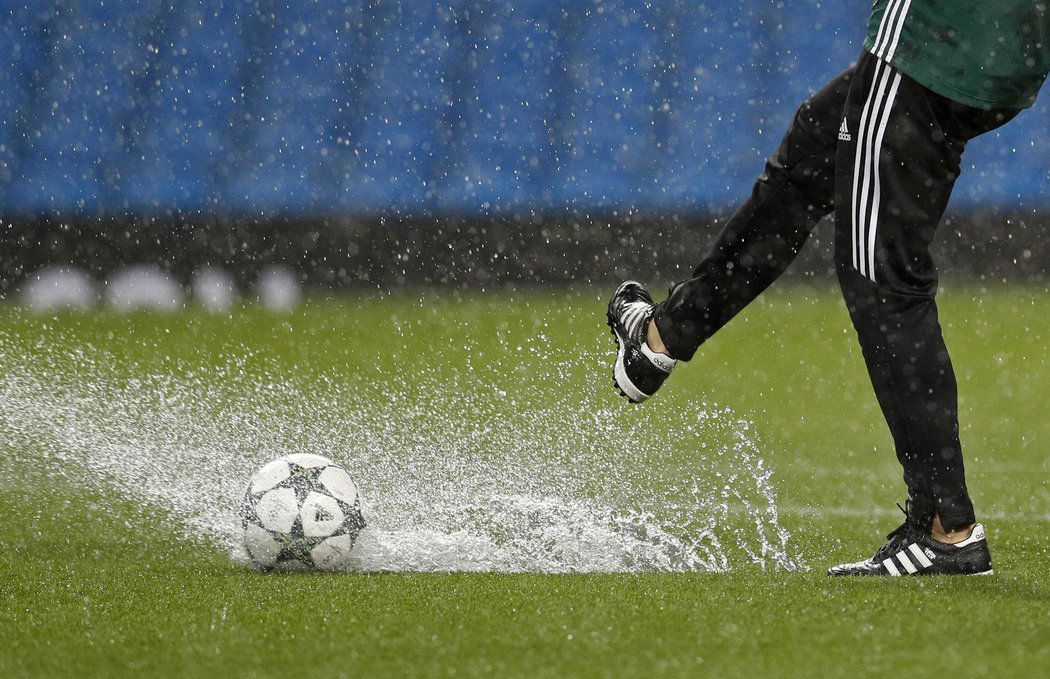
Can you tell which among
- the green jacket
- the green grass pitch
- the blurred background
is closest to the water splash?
the green grass pitch

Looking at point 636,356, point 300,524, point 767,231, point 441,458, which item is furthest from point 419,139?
point 300,524

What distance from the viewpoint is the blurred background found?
10055 mm

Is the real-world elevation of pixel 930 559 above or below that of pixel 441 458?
below

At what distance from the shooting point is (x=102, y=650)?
2.34 m

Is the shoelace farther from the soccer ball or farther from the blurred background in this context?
the blurred background

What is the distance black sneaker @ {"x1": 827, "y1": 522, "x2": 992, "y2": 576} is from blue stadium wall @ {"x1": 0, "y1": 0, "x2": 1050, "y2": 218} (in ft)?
24.7

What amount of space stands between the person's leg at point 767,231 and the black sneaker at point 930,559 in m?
0.69

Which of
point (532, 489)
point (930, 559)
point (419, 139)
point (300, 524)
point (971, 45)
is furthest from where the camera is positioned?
point (419, 139)

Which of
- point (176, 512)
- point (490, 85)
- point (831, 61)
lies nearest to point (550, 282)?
point (490, 85)

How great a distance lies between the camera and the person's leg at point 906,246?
284 centimetres

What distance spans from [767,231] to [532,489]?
1.17 m

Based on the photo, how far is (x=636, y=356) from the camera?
3.54 meters

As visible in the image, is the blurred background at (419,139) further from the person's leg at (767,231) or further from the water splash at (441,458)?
the person's leg at (767,231)

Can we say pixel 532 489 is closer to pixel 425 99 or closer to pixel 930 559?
pixel 930 559
